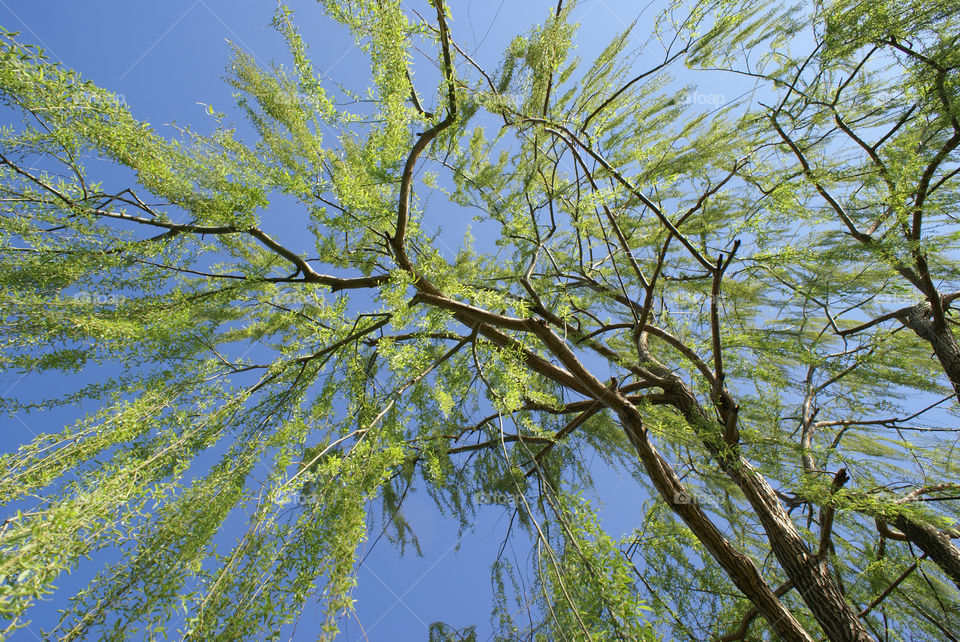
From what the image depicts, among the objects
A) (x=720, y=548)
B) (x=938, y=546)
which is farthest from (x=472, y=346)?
(x=938, y=546)

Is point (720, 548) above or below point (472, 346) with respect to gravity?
below

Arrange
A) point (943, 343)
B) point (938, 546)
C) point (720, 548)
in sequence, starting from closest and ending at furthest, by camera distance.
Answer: point (720, 548) → point (938, 546) → point (943, 343)

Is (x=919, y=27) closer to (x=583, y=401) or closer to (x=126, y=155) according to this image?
(x=583, y=401)

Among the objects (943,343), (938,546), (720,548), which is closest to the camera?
(720,548)

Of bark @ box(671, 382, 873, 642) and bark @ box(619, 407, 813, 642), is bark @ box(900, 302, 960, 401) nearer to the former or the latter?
bark @ box(671, 382, 873, 642)

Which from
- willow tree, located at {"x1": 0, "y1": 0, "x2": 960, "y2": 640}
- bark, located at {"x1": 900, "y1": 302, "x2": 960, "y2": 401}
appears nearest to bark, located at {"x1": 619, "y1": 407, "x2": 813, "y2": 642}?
willow tree, located at {"x1": 0, "y1": 0, "x2": 960, "y2": 640}

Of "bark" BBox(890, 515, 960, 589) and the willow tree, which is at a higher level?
the willow tree

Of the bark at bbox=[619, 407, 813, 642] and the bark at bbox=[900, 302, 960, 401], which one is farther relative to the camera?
the bark at bbox=[900, 302, 960, 401]

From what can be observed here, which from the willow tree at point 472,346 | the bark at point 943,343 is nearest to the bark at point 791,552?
the willow tree at point 472,346

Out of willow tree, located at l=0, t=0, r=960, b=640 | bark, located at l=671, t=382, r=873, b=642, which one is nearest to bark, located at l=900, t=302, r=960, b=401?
willow tree, located at l=0, t=0, r=960, b=640

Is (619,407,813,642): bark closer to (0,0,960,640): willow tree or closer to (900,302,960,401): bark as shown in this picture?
(0,0,960,640): willow tree

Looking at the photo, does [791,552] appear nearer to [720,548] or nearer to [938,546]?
[720,548]

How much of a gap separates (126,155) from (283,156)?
18.2 inches

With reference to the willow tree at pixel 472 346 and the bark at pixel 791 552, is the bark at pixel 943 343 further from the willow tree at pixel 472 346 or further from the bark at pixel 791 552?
the bark at pixel 791 552
